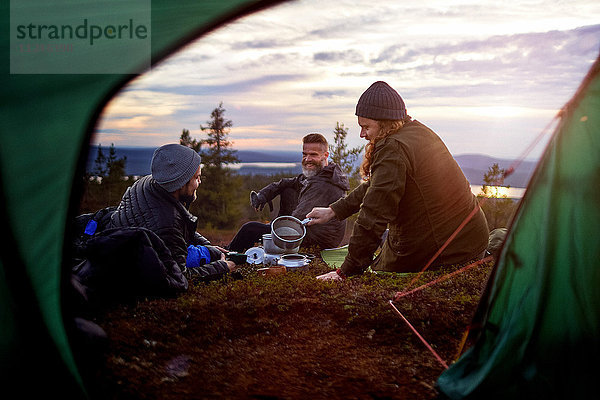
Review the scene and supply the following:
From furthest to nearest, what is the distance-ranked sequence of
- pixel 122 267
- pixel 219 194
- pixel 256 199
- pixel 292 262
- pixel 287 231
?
pixel 219 194
pixel 256 199
pixel 287 231
pixel 292 262
pixel 122 267

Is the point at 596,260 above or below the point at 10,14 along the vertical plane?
below

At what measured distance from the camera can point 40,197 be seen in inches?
78.4

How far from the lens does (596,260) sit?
1.85 m

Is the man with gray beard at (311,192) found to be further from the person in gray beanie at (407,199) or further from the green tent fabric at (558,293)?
the green tent fabric at (558,293)

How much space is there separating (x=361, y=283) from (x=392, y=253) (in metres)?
0.42

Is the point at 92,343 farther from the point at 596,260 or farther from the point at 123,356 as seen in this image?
the point at 596,260

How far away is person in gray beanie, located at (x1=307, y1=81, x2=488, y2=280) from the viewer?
10.6 feet

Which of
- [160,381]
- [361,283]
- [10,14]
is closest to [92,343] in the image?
[160,381]

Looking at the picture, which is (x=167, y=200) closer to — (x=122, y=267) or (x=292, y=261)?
(x=122, y=267)

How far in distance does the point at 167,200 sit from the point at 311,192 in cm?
203

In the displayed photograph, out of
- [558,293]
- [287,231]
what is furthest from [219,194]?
[558,293]

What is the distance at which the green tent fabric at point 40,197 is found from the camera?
6.38ft

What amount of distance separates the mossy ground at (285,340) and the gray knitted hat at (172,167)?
0.76 metres

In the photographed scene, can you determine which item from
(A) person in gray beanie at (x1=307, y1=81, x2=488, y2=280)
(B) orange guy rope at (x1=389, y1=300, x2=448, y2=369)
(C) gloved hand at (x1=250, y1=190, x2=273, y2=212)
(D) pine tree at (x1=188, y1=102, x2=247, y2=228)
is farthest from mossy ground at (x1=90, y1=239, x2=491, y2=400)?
(D) pine tree at (x1=188, y1=102, x2=247, y2=228)
